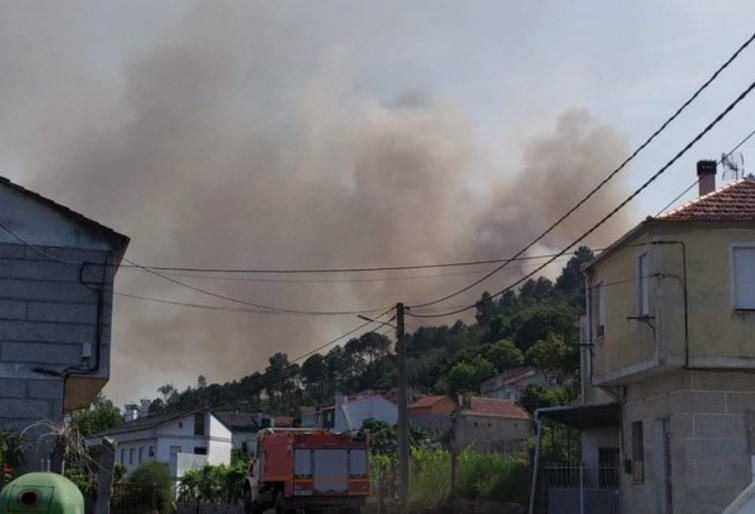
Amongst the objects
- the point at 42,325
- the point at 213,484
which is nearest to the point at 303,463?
the point at 42,325

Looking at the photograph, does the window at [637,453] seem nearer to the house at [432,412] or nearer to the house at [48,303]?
the house at [48,303]

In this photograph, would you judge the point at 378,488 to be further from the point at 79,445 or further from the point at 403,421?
the point at 79,445

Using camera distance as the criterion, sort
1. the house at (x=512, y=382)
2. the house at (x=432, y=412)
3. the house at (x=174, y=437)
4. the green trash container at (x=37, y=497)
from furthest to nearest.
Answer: the house at (x=512, y=382) → the house at (x=432, y=412) → the house at (x=174, y=437) → the green trash container at (x=37, y=497)

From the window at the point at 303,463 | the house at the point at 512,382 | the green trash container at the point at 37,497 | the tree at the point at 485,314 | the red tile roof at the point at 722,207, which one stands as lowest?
the green trash container at the point at 37,497

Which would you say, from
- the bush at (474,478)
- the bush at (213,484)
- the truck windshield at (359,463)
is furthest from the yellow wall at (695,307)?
the bush at (213,484)

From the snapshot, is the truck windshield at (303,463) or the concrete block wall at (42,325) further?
the truck windshield at (303,463)

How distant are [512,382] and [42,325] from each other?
98909 mm

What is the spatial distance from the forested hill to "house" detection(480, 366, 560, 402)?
179cm

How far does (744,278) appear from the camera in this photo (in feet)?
74.3

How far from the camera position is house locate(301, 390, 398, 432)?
10394cm

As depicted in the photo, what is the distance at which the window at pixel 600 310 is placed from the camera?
26.4m

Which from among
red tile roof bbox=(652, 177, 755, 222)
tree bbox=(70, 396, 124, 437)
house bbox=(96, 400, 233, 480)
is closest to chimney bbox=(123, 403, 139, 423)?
tree bbox=(70, 396, 124, 437)

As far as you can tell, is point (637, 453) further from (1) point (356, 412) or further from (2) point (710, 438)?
(1) point (356, 412)

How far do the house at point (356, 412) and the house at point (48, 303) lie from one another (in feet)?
264
